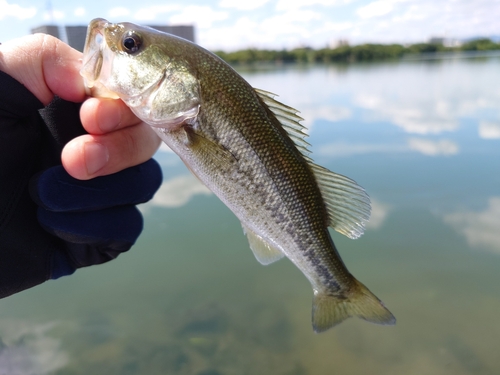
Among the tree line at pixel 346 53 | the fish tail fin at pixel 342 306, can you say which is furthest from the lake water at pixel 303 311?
the tree line at pixel 346 53

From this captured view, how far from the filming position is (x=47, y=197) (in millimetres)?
1790

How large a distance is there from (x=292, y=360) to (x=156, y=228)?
3.54 m

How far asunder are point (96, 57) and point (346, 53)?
221 feet

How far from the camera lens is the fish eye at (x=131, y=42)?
1606mm

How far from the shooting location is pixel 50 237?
2152mm

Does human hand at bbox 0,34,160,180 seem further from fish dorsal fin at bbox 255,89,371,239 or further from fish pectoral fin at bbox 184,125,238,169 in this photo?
fish dorsal fin at bbox 255,89,371,239

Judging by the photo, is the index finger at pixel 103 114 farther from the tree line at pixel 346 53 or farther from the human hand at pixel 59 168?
the tree line at pixel 346 53

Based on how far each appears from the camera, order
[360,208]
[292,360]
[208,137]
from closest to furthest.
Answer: [208,137]
[360,208]
[292,360]

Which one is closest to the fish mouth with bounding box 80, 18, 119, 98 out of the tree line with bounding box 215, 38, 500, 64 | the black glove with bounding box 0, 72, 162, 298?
the black glove with bounding box 0, 72, 162, 298

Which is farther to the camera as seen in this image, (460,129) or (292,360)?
(460,129)

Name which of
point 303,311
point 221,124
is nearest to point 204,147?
point 221,124

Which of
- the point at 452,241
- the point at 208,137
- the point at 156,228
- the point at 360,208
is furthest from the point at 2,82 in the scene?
the point at 452,241

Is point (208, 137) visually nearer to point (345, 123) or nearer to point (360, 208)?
point (360, 208)

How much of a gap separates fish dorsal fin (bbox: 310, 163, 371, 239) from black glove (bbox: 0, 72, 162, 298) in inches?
41.5
